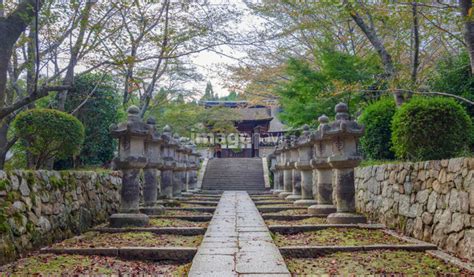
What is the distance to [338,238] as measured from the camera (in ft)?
19.4

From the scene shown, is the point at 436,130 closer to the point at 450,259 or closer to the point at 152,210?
the point at 450,259

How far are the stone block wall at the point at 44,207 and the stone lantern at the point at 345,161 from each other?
4.42 metres

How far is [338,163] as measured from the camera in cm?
745

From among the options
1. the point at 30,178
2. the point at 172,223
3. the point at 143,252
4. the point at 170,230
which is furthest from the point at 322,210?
the point at 30,178

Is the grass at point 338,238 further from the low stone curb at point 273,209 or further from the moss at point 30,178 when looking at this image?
the moss at point 30,178

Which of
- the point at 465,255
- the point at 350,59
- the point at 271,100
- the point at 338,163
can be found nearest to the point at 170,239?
the point at 338,163

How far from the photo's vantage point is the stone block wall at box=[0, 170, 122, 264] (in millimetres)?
4492

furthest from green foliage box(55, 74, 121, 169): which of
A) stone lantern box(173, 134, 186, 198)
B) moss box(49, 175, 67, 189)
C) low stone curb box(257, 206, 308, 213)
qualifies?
moss box(49, 175, 67, 189)

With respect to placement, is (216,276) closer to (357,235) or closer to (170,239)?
(170,239)

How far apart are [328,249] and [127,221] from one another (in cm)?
371

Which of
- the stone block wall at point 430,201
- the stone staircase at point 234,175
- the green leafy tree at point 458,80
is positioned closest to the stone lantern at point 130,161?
the stone block wall at point 430,201

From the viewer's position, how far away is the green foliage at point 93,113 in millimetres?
12203

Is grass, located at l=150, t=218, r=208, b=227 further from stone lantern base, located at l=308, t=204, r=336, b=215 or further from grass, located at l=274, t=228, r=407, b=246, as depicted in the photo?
stone lantern base, located at l=308, t=204, r=336, b=215

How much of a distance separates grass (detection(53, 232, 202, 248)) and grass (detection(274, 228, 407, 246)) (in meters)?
1.34
